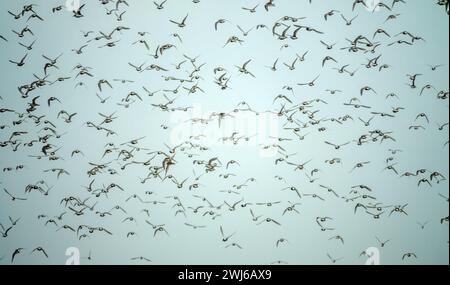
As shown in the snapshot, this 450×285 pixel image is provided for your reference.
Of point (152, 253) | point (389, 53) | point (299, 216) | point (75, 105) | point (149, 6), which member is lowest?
point (152, 253)

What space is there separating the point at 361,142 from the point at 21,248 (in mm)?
3975

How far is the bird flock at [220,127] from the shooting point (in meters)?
3.52

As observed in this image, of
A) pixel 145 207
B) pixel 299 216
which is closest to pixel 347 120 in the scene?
pixel 299 216

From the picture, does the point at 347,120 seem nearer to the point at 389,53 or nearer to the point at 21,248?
the point at 389,53

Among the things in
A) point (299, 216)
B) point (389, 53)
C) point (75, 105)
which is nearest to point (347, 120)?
point (389, 53)

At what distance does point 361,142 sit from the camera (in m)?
3.54

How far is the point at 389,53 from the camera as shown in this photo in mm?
3523

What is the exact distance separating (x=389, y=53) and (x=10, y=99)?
4250 mm

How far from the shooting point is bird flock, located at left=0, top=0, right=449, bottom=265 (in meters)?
3.52

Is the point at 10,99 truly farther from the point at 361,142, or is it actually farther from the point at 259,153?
the point at 361,142

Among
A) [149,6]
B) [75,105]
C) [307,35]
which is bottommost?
[75,105]

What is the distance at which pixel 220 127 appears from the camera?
11.6 ft
